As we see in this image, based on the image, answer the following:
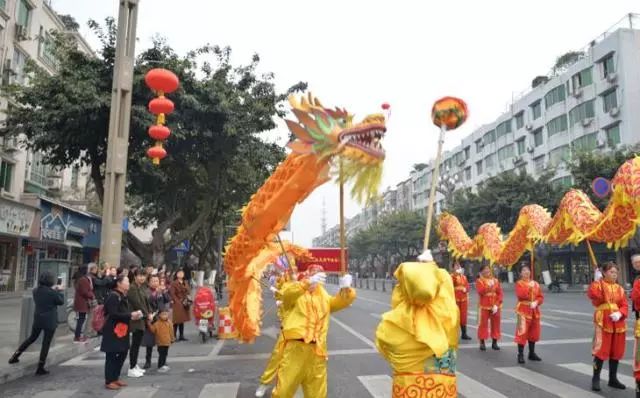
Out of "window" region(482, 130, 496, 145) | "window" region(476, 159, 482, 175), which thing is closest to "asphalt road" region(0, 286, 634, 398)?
"window" region(482, 130, 496, 145)

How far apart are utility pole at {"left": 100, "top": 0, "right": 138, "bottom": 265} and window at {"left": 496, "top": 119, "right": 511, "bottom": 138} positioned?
121 feet

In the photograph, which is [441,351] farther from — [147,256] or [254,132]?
[147,256]

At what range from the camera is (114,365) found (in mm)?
6742

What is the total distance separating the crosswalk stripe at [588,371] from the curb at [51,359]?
26.0 ft

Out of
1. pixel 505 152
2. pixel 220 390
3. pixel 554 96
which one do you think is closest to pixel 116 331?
pixel 220 390

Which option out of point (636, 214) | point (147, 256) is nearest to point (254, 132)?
point (147, 256)

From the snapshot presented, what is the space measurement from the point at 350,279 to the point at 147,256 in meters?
13.2

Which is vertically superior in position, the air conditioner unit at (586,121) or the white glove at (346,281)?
the air conditioner unit at (586,121)

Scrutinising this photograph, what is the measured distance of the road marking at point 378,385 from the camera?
6.06 m

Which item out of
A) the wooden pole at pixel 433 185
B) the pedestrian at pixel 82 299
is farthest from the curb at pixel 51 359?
the wooden pole at pixel 433 185

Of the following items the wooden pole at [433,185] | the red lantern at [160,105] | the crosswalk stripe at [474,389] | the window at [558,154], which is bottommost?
the crosswalk stripe at [474,389]

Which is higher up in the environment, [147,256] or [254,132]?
[254,132]

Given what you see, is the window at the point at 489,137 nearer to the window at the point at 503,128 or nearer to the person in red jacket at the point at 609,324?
the window at the point at 503,128

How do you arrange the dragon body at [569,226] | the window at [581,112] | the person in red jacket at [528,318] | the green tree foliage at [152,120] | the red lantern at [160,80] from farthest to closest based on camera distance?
1. the window at [581,112]
2. the green tree foliage at [152,120]
3. the red lantern at [160,80]
4. the person in red jacket at [528,318]
5. the dragon body at [569,226]
